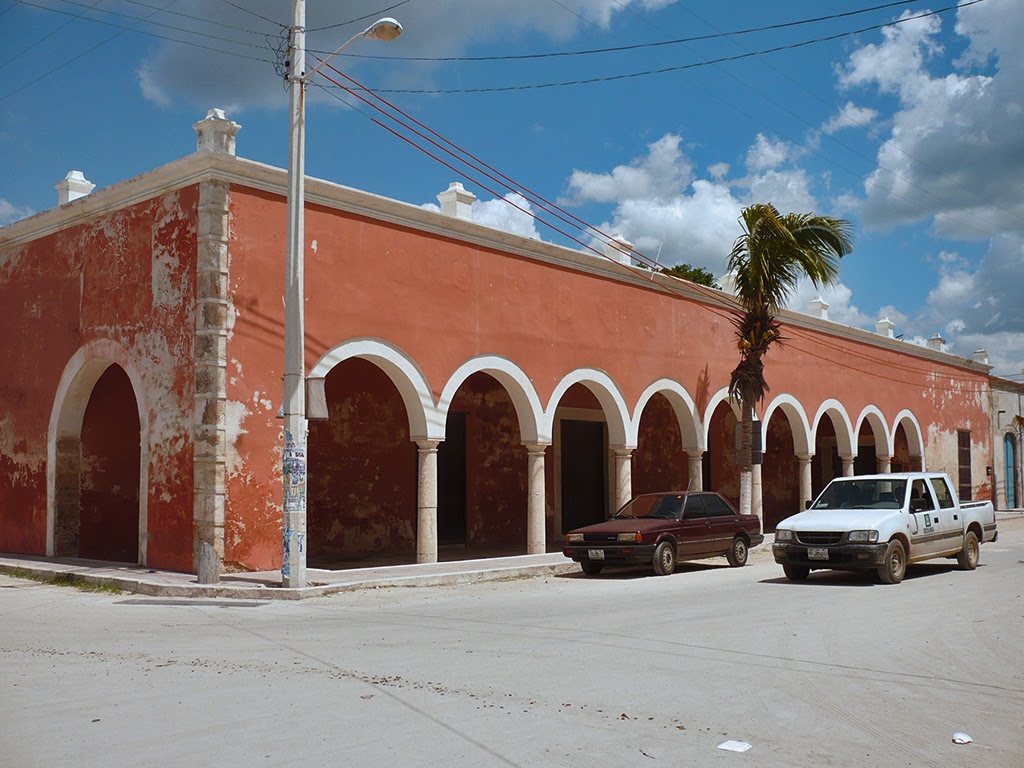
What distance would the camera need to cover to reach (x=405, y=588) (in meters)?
13.8

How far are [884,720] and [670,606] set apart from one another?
556 centimetres

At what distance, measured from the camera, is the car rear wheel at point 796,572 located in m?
14.1

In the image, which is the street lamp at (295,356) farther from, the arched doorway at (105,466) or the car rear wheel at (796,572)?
the car rear wheel at (796,572)

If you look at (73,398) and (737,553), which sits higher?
(73,398)

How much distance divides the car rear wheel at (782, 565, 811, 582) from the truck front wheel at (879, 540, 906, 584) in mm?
1083

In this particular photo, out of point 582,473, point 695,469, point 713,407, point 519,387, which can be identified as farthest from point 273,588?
point 713,407

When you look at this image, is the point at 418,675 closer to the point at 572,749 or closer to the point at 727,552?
the point at 572,749

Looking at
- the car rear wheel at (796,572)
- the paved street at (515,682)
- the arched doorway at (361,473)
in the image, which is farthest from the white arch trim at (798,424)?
the paved street at (515,682)

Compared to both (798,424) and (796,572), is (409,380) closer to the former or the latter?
(796,572)

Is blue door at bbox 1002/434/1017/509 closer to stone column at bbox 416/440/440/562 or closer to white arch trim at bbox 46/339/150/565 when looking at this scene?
stone column at bbox 416/440/440/562

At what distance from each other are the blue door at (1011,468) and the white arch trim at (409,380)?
32.6 m

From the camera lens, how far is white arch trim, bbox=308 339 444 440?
15805 mm

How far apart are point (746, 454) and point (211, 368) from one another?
12978 mm

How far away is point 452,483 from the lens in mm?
21516
